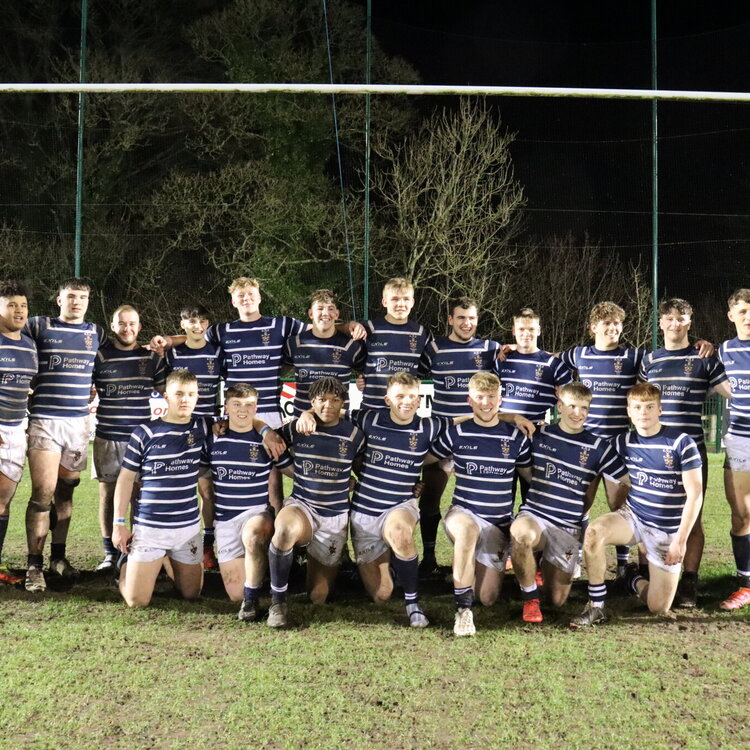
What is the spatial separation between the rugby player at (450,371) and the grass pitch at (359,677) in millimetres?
655

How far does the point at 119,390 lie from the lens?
16.7ft

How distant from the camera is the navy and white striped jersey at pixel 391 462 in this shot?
4.34 metres

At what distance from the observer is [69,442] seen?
485 centimetres

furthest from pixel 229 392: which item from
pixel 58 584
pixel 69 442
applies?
pixel 58 584

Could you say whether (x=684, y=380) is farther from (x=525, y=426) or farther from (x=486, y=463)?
(x=486, y=463)

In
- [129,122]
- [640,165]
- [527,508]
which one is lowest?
[527,508]

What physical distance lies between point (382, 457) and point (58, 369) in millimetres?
1963

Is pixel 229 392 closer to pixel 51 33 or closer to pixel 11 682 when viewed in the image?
pixel 11 682

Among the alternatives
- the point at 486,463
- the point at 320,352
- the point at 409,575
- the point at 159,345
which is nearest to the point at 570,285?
the point at 320,352

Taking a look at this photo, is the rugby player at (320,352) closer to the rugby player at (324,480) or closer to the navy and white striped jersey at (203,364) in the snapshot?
the navy and white striped jersey at (203,364)

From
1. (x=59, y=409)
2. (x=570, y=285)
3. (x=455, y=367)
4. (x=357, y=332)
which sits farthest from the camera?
(x=570, y=285)

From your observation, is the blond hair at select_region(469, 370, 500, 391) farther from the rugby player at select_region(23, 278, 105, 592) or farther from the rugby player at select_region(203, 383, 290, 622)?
the rugby player at select_region(23, 278, 105, 592)

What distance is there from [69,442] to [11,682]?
185 centimetres

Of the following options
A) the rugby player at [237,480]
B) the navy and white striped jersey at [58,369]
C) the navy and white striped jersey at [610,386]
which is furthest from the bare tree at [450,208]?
the rugby player at [237,480]
